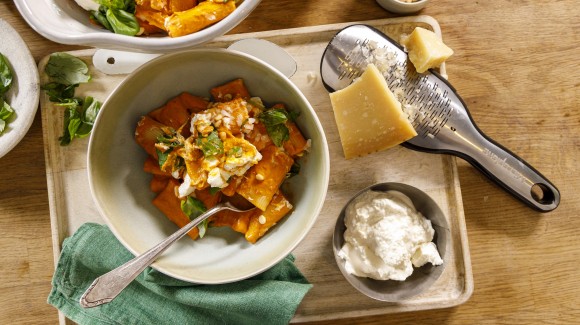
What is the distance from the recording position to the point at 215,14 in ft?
3.53

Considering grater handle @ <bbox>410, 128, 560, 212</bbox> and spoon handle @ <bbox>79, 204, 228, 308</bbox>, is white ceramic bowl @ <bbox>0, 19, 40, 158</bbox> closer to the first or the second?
spoon handle @ <bbox>79, 204, 228, 308</bbox>

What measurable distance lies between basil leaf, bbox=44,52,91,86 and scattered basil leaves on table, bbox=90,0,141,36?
0.37 meters

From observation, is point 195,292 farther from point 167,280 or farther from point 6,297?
point 6,297

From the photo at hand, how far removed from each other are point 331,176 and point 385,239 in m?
0.24

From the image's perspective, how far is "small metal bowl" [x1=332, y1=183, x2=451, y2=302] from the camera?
4.56 ft

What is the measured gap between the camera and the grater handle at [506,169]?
58.1 inches

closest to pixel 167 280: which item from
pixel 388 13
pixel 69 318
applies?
pixel 69 318

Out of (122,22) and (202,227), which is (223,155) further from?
(122,22)

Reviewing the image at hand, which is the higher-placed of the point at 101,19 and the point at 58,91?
the point at 101,19

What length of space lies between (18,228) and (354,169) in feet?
3.21

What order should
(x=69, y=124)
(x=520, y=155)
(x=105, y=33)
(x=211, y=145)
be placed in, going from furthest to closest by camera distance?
1. (x=520, y=155)
2. (x=69, y=124)
3. (x=211, y=145)
4. (x=105, y=33)

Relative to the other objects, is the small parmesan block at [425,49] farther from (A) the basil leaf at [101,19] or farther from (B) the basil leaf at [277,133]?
(A) the basil leaf at [101,19]

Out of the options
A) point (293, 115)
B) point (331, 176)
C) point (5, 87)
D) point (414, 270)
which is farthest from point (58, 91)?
point (414, 270)

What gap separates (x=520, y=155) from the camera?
1.59m
